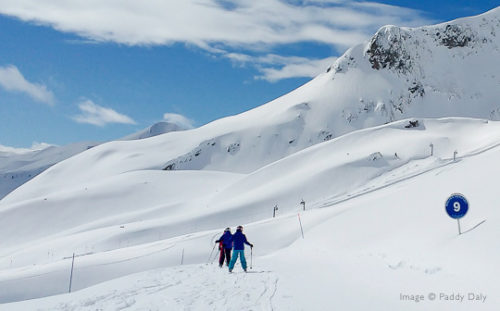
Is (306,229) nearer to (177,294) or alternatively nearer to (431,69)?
(177,294)

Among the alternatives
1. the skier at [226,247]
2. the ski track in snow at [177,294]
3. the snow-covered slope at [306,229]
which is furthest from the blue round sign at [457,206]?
the skier at [226,247]

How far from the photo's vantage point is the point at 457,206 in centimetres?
1293

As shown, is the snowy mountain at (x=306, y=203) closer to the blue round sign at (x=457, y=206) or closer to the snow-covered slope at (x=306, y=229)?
the snow-covered slope at (x=306, y=229)

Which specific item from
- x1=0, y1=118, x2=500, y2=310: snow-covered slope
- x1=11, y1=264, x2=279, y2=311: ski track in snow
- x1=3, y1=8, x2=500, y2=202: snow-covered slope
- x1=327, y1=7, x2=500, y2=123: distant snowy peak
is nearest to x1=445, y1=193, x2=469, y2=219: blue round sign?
x1=0, y1=118, x2=500, y2=310: snow-covered slope

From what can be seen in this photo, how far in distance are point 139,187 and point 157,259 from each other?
52100 mm

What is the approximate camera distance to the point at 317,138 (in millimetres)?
145000

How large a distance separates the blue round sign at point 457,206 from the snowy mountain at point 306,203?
2.37ft

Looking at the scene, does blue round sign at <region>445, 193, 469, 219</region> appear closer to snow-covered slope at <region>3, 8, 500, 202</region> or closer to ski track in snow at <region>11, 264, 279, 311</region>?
ski track in snow at <region>11, 264, 279, 311</region>

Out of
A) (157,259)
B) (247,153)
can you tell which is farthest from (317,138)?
(157,259)

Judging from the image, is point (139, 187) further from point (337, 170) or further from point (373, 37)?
point (373, 37)

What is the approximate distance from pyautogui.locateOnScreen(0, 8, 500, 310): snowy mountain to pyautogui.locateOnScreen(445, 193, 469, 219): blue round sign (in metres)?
0.72

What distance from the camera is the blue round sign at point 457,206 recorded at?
1284 centimetres

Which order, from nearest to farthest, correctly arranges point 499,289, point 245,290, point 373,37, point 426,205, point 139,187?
1. point 499,289
2. point 245,290
3. point 426,205
4. point 139,187
5. point 373,37

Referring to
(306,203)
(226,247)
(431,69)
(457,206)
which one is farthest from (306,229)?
(431,69)
